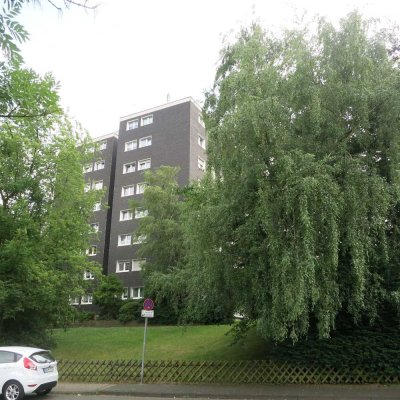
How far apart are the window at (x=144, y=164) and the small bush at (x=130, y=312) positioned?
14387 mm

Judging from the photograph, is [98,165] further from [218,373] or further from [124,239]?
[218,373]

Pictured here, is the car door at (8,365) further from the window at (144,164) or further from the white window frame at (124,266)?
the window at (144,164)

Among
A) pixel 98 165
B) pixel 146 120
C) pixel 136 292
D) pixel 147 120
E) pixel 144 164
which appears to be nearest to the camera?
pixel 136 292

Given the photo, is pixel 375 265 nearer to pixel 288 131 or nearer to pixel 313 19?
pixel 288 131

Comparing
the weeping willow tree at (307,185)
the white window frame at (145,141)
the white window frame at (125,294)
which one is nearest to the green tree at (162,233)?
the white window frame at (125,294)

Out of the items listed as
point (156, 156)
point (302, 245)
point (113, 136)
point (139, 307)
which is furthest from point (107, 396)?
point (113, 136)

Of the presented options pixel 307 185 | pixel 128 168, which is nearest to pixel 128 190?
pixel 128 168

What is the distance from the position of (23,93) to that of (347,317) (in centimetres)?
1244

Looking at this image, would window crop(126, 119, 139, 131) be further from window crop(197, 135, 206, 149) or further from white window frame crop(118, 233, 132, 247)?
white window frame crop(118, 233, 132, 247)

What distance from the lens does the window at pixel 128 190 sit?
44.8 meters

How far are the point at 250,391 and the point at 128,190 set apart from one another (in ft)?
111

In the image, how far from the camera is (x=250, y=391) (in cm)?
1330

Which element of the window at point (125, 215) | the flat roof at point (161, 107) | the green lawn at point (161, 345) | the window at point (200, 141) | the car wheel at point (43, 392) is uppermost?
the flat roof at point (161, 107)

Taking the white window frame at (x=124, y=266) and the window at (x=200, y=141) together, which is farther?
the window at (x=200, y=141)
